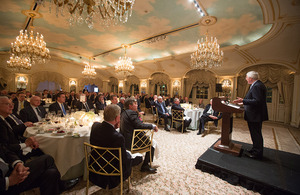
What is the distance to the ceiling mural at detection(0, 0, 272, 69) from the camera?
405 cm

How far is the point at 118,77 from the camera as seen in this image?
1527cm

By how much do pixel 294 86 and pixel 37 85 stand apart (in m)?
18.8

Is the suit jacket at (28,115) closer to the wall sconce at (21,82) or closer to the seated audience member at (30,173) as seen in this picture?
the seated audience member at (30,173)

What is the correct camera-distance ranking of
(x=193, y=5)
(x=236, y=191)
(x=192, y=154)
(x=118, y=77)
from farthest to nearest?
(x=118, y=77) → (x=193, y=5) → (x=192, y=154) → (x=236, y=191)

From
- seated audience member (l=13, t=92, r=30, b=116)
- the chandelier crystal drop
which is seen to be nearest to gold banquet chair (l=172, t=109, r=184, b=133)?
the chandelier crystal drop

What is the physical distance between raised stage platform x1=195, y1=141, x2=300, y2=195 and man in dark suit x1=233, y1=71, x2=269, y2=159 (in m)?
0.30

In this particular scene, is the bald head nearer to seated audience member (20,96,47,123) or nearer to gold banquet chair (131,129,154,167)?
seated audience member (20,96,47,123)

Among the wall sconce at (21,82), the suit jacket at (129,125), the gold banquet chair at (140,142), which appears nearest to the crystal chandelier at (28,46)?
the suit jacket at (129,125)

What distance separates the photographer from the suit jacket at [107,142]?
1585mm

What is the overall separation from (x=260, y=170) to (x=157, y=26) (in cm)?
542

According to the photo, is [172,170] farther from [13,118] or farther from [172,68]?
[172,68]

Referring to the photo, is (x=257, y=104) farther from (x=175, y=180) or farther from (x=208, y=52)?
(x=208, y=52)

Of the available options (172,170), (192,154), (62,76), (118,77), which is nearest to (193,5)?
(192,154)

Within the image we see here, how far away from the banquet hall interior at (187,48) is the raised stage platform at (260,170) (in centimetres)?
14
